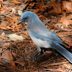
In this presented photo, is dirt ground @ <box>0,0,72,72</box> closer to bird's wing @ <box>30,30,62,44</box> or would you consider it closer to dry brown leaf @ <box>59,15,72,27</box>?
dry brown leaf @ <box>59,15,72,27</box>

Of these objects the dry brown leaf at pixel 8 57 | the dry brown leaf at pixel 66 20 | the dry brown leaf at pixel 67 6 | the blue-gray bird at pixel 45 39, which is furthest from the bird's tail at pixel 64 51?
the dry brown leaf at pixel 67 6

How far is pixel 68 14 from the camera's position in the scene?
16.9ft

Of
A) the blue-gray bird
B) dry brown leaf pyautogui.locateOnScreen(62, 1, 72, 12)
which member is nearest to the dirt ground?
dry brown leaf pyautogui.locateOnScreen(62, 1, 72, 12)

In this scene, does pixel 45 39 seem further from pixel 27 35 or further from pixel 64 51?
pixel 27 35

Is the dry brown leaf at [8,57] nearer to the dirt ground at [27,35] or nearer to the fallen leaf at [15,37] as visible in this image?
the dirt ground at [27,35]

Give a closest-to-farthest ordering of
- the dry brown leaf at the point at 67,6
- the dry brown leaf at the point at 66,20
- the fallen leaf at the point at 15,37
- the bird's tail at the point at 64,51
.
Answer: the bird's tail at the point at 64,51 → the fallen leaf at the point at 15,37 → the dry brown leaf at the point at 66,20 → the dry brown leaf at the point at 67,6

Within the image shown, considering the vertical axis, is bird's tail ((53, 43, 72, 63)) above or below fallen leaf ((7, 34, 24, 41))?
below

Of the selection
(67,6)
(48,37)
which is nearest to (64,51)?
(48,37)

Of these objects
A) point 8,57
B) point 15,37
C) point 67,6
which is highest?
point 67,6

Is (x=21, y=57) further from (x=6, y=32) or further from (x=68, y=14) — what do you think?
(x=68, y=14)

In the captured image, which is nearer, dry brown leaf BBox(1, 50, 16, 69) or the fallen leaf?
dry brown leaf BBox(1, 50, 16, 69)

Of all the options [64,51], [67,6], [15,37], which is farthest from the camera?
[67,6]

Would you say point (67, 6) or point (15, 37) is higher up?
point (67, 6)

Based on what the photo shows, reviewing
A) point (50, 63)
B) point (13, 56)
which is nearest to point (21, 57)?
point (13, 56)
